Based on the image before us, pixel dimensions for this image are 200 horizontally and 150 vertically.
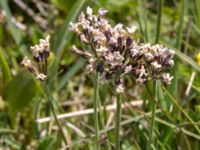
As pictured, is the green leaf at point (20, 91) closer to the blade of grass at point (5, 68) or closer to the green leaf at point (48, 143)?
the blade of grass at point (5, 68)

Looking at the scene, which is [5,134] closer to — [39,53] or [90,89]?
[90,89]

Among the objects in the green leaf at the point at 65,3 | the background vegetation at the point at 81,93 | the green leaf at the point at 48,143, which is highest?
the green leaf at the point at 65,3

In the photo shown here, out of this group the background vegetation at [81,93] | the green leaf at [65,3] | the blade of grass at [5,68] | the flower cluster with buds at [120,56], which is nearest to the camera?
the flower cluster with buds at [120,56]

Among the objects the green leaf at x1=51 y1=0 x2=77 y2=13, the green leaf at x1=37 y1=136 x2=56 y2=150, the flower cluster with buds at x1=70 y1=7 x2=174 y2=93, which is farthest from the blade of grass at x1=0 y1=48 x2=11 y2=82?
the flower cluster with buds at x1=70 y1=7 x2=174 y2=93

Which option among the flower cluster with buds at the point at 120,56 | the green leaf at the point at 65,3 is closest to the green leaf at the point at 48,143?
the flower cluster with buds at the point at 120,56

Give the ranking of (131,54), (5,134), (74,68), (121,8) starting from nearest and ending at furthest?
(131,54)
(5,134)
(74,68)
(121,8)

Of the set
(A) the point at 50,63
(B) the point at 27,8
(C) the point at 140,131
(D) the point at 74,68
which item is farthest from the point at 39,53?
(B) the point at 27,8

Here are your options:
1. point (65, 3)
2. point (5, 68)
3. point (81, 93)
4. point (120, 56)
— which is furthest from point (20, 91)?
point (120, 56)

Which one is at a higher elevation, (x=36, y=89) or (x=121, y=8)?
(x=121, y=8)
